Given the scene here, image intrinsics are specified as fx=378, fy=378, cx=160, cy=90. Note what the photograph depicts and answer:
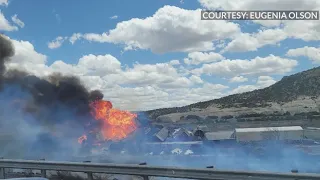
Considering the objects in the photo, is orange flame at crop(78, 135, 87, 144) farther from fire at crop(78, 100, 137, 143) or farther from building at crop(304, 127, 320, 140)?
building at crop(304, 127, 320, 140)

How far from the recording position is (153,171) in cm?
868

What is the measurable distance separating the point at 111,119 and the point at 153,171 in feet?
87.7

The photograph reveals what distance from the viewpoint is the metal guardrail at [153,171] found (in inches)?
285

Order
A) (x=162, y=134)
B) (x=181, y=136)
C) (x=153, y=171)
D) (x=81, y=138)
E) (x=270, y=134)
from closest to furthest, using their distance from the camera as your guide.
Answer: (x=153, y=171) < (x=81, y=138) < (x=162, y=134) < (x=181, y=136) < (x=270, y=134)

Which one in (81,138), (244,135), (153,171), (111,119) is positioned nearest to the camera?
(153,171)

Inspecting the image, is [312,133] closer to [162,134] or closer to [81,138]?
[162,134]

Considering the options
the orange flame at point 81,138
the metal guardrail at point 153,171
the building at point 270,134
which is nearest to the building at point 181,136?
the building at point 270,134

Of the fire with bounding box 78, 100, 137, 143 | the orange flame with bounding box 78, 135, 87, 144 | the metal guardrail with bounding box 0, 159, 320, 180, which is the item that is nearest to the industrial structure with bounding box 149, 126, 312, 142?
the fire with bounding box 78, 100, 137, 143

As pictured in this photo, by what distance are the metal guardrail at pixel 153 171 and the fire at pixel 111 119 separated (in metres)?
23.0

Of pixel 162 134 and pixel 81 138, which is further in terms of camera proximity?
pixel 162 134

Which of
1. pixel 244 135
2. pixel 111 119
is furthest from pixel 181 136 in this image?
pixel 111 119

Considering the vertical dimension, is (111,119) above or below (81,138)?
above

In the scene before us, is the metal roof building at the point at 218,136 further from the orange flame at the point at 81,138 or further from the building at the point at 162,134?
the orange flame at the point at 81,138

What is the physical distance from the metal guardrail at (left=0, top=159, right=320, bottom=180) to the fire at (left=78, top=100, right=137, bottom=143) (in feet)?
75.4
